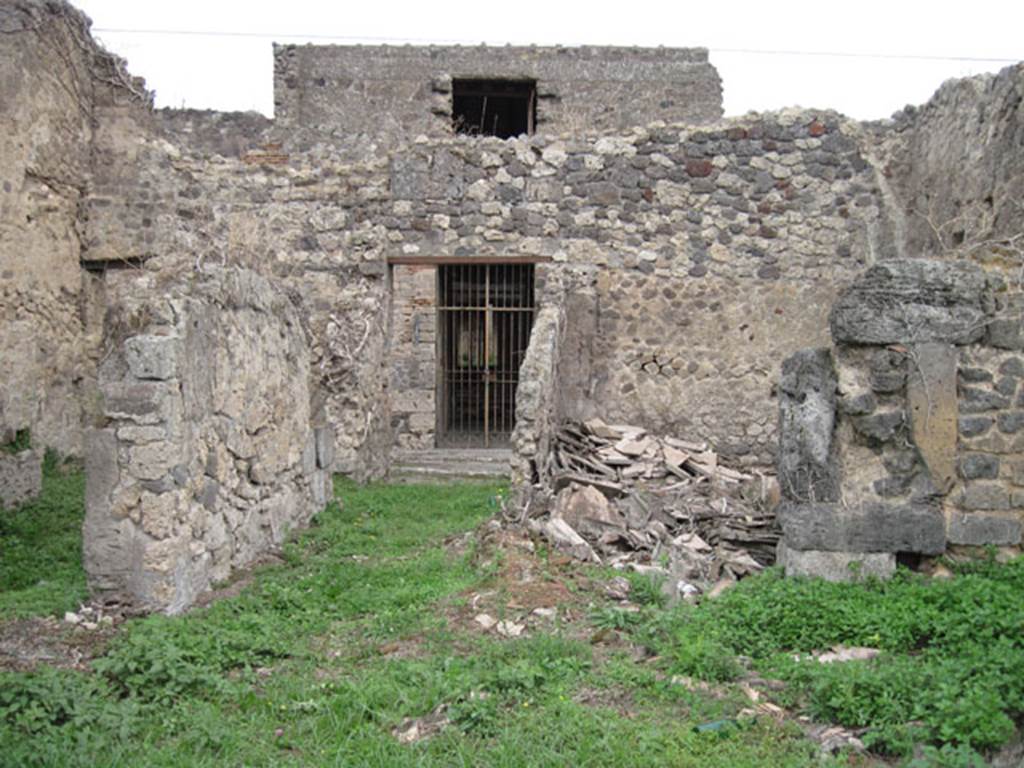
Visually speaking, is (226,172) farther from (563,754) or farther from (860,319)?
(563,754)

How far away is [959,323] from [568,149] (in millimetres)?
6282

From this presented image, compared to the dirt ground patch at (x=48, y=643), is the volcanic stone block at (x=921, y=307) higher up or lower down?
higher up

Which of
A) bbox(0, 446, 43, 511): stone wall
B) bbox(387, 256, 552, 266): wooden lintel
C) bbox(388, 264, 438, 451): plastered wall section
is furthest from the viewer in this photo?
bbox(388, 264, 438, 451): plastered wall section

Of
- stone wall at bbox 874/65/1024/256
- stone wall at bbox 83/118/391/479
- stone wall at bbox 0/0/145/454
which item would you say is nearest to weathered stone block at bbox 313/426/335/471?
stone wall at bbox 83/118/391/479

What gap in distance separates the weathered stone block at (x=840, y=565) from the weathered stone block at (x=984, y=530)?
0.41m

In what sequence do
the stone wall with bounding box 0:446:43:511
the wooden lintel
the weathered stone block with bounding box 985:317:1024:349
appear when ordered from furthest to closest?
the wooden lintel
the stone wall with bounding box 0:446:43:511
the weathered stone block with bounding box 985:317:1024:349

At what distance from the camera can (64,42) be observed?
1107 cm

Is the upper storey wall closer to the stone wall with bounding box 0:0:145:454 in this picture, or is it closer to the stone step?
the stone wall with bounding box 0:0:145:454

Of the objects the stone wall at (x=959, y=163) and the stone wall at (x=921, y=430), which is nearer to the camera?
the stone wall at (x=921, y=430)

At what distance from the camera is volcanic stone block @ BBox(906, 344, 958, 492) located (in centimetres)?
568

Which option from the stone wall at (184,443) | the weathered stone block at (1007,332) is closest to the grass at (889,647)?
the weathered stone block at (1007,332)

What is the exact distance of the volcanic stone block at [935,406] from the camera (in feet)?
18.6

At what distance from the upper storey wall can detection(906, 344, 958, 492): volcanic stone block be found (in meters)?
12.3

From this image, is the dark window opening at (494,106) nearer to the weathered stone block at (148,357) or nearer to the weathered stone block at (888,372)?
the weathered stone block at (148,357)
